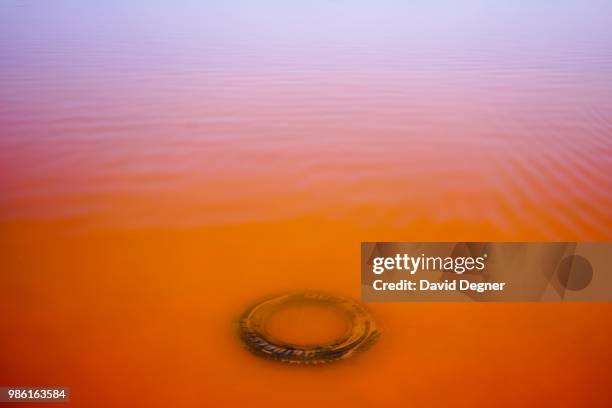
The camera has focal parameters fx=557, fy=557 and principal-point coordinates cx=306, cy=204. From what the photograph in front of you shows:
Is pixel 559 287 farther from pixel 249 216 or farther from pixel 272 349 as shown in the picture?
pixel 249 216

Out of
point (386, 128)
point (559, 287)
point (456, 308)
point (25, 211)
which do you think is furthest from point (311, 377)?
point (386, 128)

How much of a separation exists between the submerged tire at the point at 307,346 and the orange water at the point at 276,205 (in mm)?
51

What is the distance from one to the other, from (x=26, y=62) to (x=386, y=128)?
4.15 m

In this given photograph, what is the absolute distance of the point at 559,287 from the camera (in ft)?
8.32

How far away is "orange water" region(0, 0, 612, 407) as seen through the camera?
2.11m

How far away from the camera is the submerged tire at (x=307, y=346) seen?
7.06 feet

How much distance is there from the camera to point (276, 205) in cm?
332

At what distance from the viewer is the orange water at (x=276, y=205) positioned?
2109mm

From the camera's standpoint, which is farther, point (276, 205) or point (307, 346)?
point (276, 205)

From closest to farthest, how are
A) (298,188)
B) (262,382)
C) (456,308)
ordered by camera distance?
(262,382) < (456,308) < (298,188)

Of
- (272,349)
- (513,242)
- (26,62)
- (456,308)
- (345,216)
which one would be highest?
(26,62)

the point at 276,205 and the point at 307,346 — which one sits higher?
the point at 276,205

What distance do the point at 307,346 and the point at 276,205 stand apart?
126cm

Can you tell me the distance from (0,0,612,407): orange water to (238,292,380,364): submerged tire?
51mm
